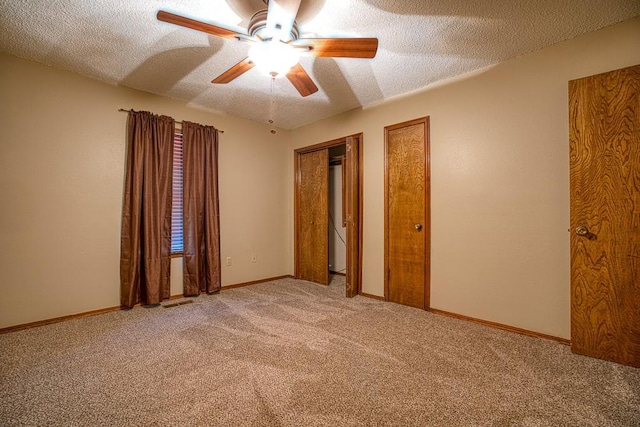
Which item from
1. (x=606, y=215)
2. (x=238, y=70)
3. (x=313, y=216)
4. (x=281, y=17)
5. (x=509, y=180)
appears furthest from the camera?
(x=313, y=216)

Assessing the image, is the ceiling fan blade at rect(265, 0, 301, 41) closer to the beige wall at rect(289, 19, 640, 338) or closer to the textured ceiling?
the textured ceiling

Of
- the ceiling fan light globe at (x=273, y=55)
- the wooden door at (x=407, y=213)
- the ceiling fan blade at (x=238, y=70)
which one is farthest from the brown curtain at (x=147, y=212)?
the wooden door at (x=407, y=213)

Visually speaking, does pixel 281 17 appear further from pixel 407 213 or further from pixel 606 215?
pixel 606 215

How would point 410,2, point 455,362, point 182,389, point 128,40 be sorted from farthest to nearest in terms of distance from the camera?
point 128,40 → point 455,362 → point 410,2 → point 182,389

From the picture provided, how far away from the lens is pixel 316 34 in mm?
2135

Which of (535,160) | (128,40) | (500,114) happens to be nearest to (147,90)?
(128,40)

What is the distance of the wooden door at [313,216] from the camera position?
412 cm

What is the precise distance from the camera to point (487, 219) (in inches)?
104

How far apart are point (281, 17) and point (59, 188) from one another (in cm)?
266

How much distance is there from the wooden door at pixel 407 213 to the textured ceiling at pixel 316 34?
1.86 ft

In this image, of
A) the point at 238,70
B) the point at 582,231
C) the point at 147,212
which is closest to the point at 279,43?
the point at 238,70

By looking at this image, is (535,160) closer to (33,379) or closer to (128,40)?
(128,40)

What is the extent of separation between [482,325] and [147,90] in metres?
4.21

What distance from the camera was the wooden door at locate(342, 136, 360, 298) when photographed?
11.5ft
